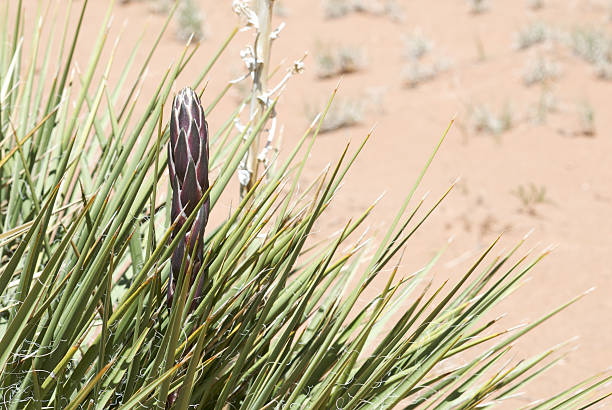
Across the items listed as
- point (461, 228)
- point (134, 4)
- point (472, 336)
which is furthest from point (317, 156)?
point (134, 4)

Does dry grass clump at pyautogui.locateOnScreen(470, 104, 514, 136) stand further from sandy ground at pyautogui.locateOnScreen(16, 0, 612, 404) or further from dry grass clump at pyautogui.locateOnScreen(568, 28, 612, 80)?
dry grass clump at pyautogui.locateOnScreen(568, 28, 612, 80)

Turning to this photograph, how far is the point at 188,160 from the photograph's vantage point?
0.73 m

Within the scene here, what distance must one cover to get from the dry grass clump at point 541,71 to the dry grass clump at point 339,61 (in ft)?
4.78

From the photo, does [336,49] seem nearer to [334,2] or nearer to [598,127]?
[334,2]

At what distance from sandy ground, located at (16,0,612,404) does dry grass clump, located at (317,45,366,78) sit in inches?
3.3

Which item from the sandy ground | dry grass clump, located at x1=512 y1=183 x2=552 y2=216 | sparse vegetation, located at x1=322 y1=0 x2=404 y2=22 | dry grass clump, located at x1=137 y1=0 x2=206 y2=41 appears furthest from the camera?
sparse vegetation, located at x1=322 y1=0 x2=404 y2=22

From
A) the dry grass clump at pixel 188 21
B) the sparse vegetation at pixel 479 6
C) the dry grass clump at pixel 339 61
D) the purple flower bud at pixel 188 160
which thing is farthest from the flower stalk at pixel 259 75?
the sparse vegetation at pixel 479 6

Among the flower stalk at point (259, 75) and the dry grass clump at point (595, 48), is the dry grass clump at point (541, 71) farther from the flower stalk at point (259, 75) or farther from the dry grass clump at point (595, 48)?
the flower stalk at point (259, 75)

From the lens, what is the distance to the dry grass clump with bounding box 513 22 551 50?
5.97 metres

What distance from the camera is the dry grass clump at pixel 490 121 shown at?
4707 millimetres

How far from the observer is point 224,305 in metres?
0.88

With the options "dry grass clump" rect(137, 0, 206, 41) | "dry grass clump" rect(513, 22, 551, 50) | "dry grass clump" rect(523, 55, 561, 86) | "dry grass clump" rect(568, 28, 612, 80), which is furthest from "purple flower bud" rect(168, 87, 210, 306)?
"dry grass clump" rect(137, 0, 206, 41)

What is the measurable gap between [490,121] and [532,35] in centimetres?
171

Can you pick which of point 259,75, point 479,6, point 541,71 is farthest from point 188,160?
point 479,6
